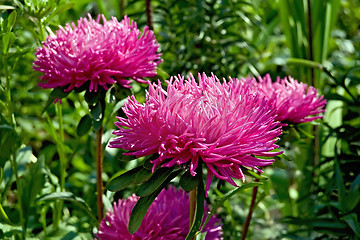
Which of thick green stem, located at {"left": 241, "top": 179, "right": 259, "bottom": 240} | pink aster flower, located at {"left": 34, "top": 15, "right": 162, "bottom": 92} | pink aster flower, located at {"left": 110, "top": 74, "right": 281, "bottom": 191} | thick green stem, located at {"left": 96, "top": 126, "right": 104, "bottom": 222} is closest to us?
pink aster flower, located at {"left": 110, "top": 74, "right": 281, "bottom": 191}

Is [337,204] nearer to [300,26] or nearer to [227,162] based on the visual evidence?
[227,162]

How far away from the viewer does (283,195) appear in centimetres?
171

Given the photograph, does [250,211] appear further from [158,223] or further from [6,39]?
[6,39]

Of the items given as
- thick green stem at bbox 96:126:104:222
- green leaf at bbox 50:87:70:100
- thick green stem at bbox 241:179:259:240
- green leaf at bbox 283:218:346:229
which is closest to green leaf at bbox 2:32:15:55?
green leaf at bbox 50:87:70:100

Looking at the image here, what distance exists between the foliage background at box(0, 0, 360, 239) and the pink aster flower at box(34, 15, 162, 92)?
0.22ft

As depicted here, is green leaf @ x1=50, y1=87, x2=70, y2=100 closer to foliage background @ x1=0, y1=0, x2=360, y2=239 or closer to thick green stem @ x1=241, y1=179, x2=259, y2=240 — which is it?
foliage background @ x1=0, y1=0, x2=360, y2=239

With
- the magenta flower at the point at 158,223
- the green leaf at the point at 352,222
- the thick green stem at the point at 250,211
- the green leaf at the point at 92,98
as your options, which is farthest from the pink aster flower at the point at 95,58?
the green leaf at the point at 352,222

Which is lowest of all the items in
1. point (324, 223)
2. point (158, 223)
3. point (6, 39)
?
point (324, 223)

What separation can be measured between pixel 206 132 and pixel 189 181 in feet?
0.23

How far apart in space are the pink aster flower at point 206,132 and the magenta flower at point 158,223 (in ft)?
0.76

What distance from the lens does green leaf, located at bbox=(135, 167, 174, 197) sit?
27.5 inches

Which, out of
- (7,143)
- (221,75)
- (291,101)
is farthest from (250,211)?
(7,143)

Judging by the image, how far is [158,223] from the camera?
3.04ft

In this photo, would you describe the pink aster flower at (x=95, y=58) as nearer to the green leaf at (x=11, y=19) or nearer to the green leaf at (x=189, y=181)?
the green leaf at (x=11, y=19)
